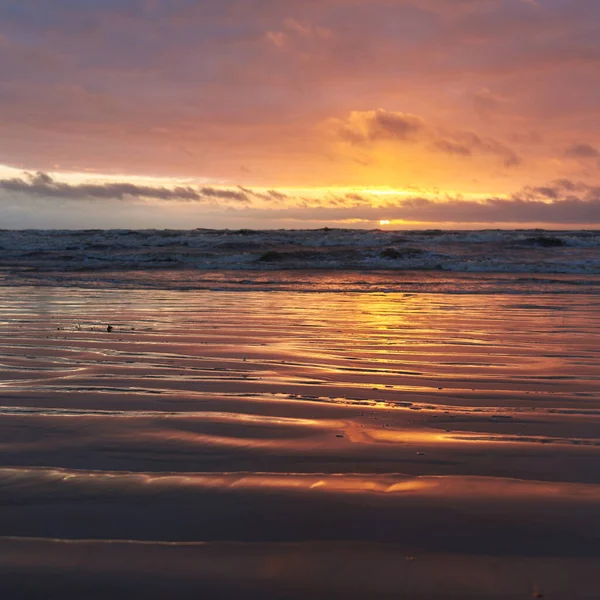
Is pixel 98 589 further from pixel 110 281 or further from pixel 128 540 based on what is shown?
pixel 110 281

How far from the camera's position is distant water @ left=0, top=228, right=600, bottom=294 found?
14.8 metres

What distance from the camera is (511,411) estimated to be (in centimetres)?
381

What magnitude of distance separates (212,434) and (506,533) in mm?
1592

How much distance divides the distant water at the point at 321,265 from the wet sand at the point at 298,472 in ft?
28.1

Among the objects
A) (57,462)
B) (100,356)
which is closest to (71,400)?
(57,462)

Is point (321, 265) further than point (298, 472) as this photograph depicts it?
Yes

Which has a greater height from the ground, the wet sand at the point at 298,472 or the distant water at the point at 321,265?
the distant water at the point at 321,265

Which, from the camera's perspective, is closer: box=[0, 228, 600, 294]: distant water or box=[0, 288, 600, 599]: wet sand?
box=[0, 288, 600, 599]: wet sand

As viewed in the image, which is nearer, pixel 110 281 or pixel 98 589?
pixel 98 589

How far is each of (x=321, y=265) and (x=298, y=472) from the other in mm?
19844

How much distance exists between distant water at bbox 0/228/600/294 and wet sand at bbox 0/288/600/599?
8.56 m

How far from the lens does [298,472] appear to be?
280cm

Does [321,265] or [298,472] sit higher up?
[321,265]

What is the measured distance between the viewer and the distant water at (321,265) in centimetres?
1484
